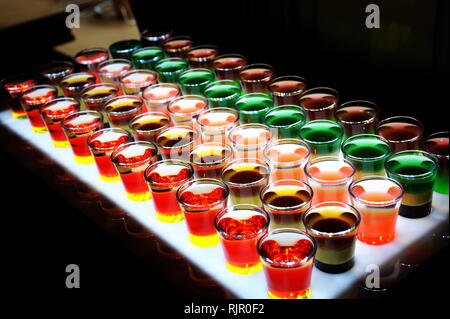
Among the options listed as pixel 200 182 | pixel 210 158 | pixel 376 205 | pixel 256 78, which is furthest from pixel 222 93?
pixel 376 205

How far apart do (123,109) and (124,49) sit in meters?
0.62

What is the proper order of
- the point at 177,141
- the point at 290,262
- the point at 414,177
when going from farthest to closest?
the point at 177,141 → the point at 414,177 → the point at 290,262

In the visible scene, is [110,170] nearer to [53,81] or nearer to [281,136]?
[281,136]

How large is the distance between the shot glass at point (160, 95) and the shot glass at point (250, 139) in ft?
1.14

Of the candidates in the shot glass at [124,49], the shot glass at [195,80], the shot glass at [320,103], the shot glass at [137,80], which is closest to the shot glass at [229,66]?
the shot glass at [195,80]

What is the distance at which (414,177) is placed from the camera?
1589mm

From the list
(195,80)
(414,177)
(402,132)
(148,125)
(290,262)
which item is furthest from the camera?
(195,80)

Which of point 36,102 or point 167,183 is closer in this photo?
point 167,183

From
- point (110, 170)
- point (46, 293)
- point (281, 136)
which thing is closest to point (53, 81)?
point (110, 170)

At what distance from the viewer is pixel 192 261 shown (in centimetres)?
161

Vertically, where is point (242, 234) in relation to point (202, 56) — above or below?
below

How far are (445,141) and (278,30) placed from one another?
0.98m

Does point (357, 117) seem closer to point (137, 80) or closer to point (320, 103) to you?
point (320, 103)

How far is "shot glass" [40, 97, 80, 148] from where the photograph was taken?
227 centimetres
